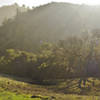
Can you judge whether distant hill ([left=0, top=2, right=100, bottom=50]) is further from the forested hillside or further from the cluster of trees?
the cluster of trees

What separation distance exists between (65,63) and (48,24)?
6747 cm

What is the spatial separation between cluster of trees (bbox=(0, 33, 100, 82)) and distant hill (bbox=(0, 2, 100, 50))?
3847 centimetres

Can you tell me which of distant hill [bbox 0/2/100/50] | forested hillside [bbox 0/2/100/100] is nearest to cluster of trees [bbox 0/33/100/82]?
forested hillside [bbox 0/2/100/100]

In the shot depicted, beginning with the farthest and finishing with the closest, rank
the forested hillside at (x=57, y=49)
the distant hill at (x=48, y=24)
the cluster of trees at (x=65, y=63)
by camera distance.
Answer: the distant hill at (x=48, y=24) < the cluster of trees at (x=65, y=63) < the forested hillside at (x=57, y=49)

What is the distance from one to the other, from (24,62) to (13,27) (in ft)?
214

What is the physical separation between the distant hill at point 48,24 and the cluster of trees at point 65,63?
126 ft

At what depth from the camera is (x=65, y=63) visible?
54.8 meters

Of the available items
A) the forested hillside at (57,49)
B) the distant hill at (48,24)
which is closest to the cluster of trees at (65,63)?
the forested hillside at (57,49)

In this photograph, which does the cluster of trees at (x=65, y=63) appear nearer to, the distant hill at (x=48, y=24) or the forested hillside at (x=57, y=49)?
the forested hillside at (x=57, y=49)

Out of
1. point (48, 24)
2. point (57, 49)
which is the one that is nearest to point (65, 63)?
point (57, 49)

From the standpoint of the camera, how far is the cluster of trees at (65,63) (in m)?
52.2

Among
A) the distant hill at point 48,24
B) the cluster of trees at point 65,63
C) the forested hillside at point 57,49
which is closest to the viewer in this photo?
the forested hillside at point 57,49

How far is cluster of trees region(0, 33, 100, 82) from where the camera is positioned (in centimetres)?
5219

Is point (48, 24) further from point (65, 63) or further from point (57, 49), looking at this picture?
point (65, 63)
